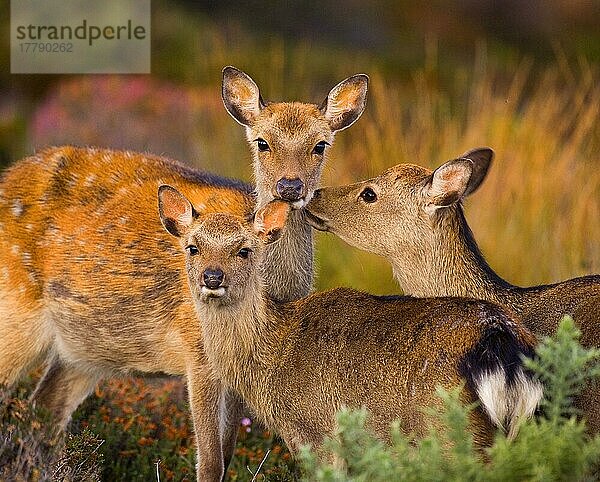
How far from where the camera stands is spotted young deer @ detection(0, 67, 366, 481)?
241 inches

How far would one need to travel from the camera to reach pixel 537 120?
10523 mm

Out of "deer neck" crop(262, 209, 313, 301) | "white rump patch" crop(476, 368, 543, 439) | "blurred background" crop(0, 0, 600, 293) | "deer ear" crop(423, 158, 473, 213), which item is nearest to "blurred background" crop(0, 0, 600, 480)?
"blurred background" crop(0, 0, 600, 293)

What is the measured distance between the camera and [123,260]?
6387 mm

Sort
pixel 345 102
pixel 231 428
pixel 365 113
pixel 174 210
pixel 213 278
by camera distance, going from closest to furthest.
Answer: pixel 213 278
pixel 174 210
pixel 231 428
pixel 345 102
pixel 365 113

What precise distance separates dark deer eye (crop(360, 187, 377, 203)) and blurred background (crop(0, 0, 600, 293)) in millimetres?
1050

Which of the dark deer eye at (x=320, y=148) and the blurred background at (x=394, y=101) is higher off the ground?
the blurred background at (x=394, y=101)

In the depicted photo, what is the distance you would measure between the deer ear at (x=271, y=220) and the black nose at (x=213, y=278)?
1.24 ft

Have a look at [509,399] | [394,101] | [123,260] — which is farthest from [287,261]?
[394,101]

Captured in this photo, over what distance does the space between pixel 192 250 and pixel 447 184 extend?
1.22 metres

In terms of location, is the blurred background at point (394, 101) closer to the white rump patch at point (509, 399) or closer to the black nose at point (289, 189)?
the black nose at point (289, 189)

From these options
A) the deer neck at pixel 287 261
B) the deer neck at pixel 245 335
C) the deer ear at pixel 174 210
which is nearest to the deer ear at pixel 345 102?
the deer neck at pixel 287 261

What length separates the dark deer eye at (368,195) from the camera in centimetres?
618

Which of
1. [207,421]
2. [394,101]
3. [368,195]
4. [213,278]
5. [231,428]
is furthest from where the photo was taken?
[394,101]

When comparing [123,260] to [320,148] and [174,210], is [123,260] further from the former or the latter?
[320,148]
